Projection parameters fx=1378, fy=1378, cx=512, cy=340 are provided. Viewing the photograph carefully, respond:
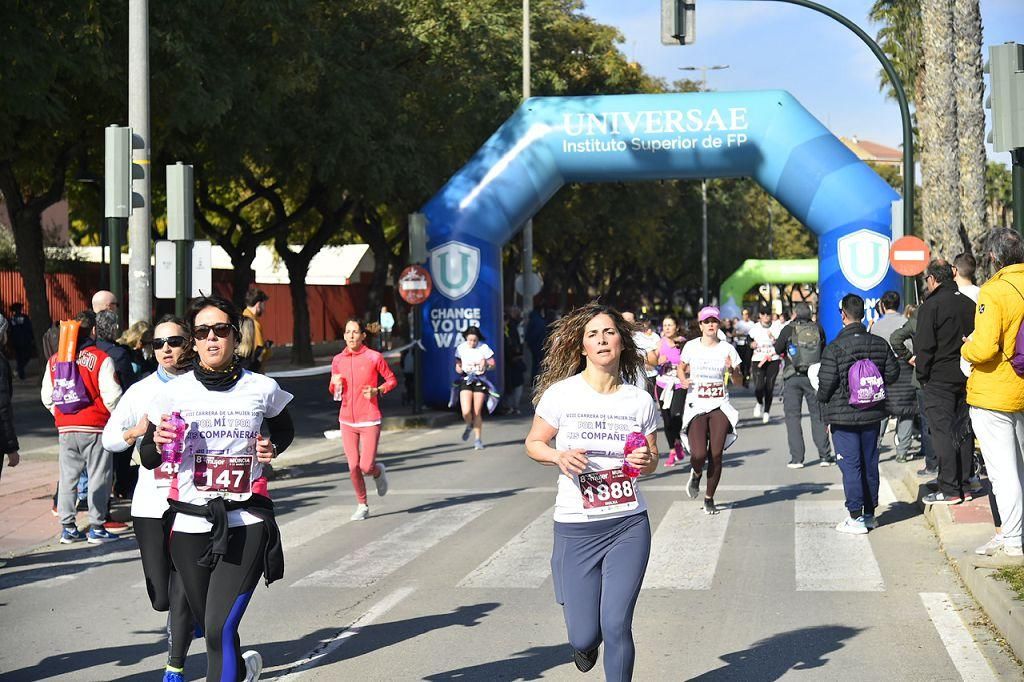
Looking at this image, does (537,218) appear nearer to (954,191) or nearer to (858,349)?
(954,191)

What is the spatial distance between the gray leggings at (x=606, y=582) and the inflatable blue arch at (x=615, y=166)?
59.7 feet

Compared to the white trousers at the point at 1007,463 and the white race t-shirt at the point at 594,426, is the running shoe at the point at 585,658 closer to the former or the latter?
the white race t-shirt at the point at 594,426

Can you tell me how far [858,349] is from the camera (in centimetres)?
1059

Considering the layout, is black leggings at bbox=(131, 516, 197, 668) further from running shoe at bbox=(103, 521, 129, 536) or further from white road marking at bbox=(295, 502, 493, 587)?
running shoe at bbox=(103, 521, 129, 536)

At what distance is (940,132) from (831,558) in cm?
1298

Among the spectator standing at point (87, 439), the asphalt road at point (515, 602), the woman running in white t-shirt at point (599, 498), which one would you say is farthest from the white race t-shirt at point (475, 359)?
the woman running in white t-shirt at point (599, 498)

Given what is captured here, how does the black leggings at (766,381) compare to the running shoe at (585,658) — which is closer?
the running shoe at (585,658)

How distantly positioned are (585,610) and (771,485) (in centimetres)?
864

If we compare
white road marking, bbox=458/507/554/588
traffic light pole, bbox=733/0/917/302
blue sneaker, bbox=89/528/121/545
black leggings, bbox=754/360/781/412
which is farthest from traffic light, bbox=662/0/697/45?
blue sneaker, bbox=89/528/121/545

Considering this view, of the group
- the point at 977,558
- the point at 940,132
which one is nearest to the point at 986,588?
the point at 977,558

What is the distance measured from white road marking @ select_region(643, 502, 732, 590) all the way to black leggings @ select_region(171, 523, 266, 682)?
3.33 meters

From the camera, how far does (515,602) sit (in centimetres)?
829

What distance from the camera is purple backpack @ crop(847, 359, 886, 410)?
1048 cm

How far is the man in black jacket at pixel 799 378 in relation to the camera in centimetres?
1558
